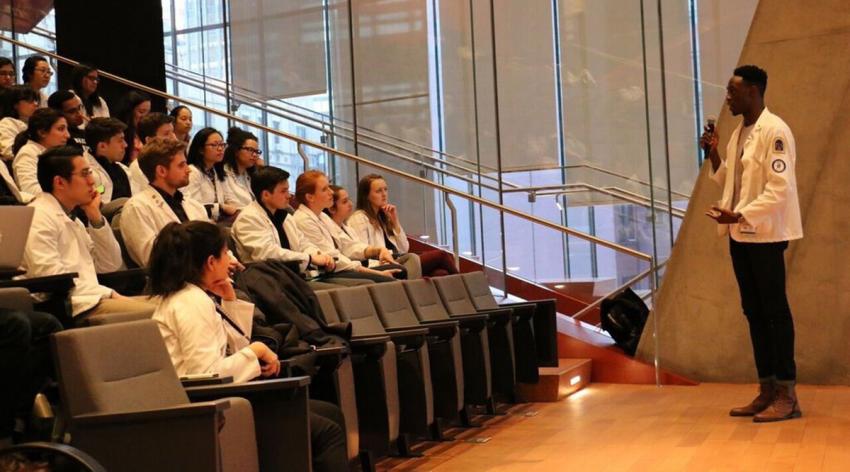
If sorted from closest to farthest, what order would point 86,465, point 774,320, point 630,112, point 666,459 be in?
point 86,465 < point 666,459 < point 774,320 < point 630,112

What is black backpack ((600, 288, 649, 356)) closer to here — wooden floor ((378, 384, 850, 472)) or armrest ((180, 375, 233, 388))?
wooden floor ((378, 384, 850, 472))

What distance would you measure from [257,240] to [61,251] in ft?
4.51

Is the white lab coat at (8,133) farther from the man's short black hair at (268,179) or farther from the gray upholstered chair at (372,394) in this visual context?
the gray upholstered chair at (372,394)

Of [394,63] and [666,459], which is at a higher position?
[394,63]

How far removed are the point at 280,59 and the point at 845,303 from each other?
5759 mm

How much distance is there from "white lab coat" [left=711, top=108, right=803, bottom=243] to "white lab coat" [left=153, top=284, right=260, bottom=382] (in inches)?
105

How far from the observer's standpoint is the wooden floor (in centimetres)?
400

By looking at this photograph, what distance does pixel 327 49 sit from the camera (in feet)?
30.8

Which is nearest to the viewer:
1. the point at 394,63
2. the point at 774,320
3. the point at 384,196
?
the point at 774,320

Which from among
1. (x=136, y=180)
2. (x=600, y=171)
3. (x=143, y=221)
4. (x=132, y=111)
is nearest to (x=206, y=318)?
(x=143, y=221)

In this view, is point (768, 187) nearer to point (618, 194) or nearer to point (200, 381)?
point (618, 194)

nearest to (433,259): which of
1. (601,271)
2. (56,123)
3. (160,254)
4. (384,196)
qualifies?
(384,196)

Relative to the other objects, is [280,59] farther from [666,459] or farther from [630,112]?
[666,459]

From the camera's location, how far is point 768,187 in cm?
474
